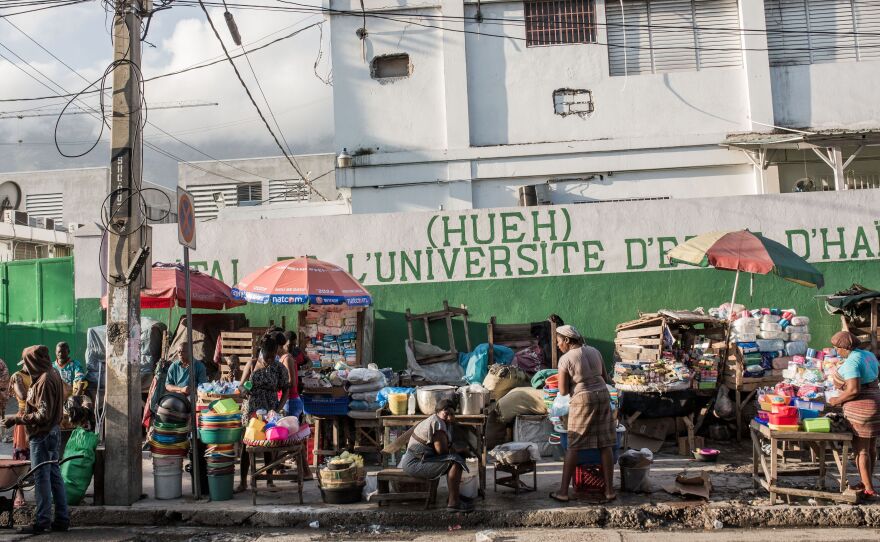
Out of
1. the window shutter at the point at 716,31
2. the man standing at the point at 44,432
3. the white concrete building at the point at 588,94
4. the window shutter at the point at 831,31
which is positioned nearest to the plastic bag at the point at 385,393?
the man standing at the point at 44,432

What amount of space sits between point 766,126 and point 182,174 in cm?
2229

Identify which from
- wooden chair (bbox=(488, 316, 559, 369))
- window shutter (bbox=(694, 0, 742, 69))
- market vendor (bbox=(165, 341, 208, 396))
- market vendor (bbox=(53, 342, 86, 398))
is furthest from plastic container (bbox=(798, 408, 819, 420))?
window shutter (bbox=(694, 0, 742, 69))

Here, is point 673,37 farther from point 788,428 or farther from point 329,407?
point 329,407

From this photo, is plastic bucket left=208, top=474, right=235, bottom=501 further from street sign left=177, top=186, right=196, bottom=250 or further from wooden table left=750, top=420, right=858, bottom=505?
wooden table left=750, top=420, right=858, bottom=505

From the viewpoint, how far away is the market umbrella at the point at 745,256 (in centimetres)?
1083

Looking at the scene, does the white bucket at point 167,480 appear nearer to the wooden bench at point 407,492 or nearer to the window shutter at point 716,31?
the wooden bench at point 407,492

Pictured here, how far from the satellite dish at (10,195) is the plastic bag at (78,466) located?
26.9m

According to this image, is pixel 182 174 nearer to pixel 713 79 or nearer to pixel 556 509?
pixel 713 79

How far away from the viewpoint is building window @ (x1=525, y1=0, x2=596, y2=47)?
17.9 meters

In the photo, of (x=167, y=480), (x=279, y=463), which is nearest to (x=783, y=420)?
(x=279, y=463)

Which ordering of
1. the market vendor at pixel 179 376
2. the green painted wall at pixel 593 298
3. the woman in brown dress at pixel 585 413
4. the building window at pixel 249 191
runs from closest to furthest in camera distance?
the woman in brown dress at pixel 585 413 < the market vendor at pixel 179 376 < the green painted wall at pixel 593 298 < the building window at pixel 249 191

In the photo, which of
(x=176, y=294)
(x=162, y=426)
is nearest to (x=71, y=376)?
(x=176, y=294)

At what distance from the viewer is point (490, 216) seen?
539 inches

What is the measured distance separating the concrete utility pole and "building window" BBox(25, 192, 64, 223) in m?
27.3
